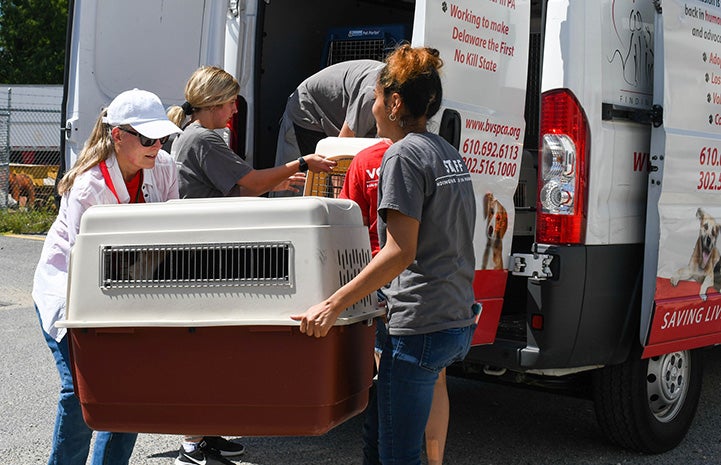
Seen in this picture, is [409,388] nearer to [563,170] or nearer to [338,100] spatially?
[563,170]

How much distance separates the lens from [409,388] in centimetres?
308

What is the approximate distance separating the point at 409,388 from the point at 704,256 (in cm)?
232

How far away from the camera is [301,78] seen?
624 centimetres

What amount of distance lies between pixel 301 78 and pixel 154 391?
369 cm

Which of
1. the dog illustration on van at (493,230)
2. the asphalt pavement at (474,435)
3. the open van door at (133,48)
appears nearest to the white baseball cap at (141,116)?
the dog illustration on van at (493,230)

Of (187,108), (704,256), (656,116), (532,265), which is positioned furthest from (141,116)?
(704,256)

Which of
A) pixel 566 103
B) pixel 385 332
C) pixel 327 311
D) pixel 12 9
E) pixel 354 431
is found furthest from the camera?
pixel 12 9

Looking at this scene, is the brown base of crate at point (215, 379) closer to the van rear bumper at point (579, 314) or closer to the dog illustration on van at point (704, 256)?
the van rear bumper at point (579, 314)

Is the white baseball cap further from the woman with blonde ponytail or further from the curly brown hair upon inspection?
the woman with blonde ponytail

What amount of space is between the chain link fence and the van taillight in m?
13.3

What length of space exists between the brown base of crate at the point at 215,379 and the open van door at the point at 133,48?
3.17 m

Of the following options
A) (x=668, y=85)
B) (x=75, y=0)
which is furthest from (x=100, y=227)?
(x=75, y=0)

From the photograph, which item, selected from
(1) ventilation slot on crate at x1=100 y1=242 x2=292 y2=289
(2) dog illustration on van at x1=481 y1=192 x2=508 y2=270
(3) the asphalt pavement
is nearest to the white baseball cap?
(1) ventilation slot on crate at x1=100 y1=242 x2=292 y2=289

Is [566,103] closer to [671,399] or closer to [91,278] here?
[671,399]
